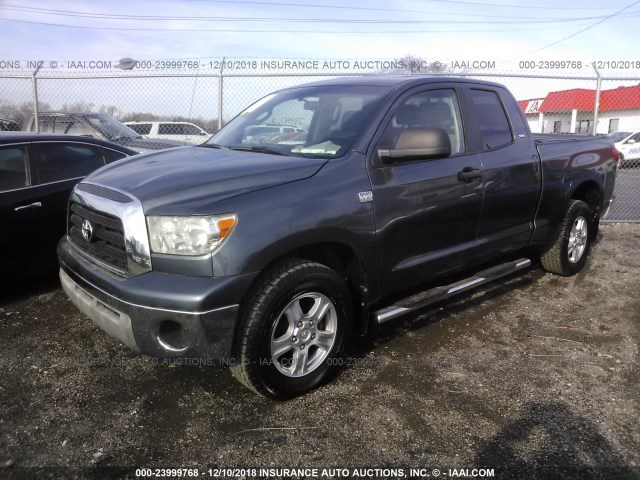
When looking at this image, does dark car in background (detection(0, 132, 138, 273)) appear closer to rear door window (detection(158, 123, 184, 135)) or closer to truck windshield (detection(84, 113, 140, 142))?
truck windshield (detection(84, 113, 140, 142))

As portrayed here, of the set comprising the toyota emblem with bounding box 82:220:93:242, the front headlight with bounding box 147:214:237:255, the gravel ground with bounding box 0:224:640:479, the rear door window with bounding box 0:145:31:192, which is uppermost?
the rear door window with bounding box 0:145:31:192

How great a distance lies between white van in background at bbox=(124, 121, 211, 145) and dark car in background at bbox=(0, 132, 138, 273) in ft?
20.1

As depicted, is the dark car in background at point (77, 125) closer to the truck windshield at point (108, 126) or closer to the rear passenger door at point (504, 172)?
the truck windshield at point (108, 126)

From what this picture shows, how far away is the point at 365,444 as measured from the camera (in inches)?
106

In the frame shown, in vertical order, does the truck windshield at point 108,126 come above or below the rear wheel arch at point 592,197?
above

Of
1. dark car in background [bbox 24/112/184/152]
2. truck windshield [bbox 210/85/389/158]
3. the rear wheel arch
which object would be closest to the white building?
the rear wheel arch

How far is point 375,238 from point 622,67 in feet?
26.3

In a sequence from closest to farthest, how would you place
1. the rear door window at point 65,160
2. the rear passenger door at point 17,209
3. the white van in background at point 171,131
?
1. the rear passenger door at point 17,209
2. the rear door window at point 65,160
3. the white van in background at point 171,131

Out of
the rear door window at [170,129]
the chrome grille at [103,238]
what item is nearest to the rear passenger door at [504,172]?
the chrome grille at [103,238]

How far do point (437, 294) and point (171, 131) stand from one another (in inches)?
362

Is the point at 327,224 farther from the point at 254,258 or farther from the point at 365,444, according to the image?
the point at 365,444

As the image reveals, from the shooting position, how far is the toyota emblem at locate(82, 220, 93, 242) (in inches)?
123

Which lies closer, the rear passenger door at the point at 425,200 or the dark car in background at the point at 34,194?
the rear passenger door at the point at 425,200

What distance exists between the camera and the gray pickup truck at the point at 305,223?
266 cm
